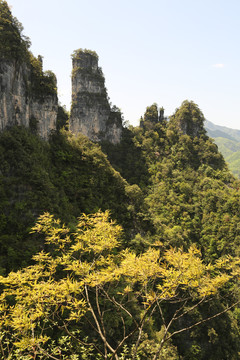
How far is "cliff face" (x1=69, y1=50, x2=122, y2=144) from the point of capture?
150 ft

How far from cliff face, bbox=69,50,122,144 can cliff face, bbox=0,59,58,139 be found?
652 inches

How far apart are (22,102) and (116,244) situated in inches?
972

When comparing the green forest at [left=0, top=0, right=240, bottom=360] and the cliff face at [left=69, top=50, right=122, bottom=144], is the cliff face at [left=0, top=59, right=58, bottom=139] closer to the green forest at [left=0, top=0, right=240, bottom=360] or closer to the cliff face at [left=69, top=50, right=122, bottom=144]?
the green forest at [left=0, top=0, right=240, bottom=360]

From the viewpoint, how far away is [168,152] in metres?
53.5

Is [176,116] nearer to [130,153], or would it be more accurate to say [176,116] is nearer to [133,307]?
[130,153]

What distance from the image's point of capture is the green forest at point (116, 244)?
451 cm

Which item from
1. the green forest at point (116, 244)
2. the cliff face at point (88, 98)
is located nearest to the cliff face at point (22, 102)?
the green forest at point (116, 244)

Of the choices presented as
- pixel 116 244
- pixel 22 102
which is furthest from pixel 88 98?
pixel 116 244

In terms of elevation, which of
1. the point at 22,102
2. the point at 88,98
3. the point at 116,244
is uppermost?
the point at 88,98

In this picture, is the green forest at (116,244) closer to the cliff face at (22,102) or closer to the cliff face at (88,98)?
the cliff face at (22,102)

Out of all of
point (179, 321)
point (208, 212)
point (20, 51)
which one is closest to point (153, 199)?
point (208, 212)

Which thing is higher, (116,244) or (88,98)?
(88,98)

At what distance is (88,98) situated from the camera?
46.6 metres

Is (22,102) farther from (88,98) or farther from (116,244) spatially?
(116,244)
